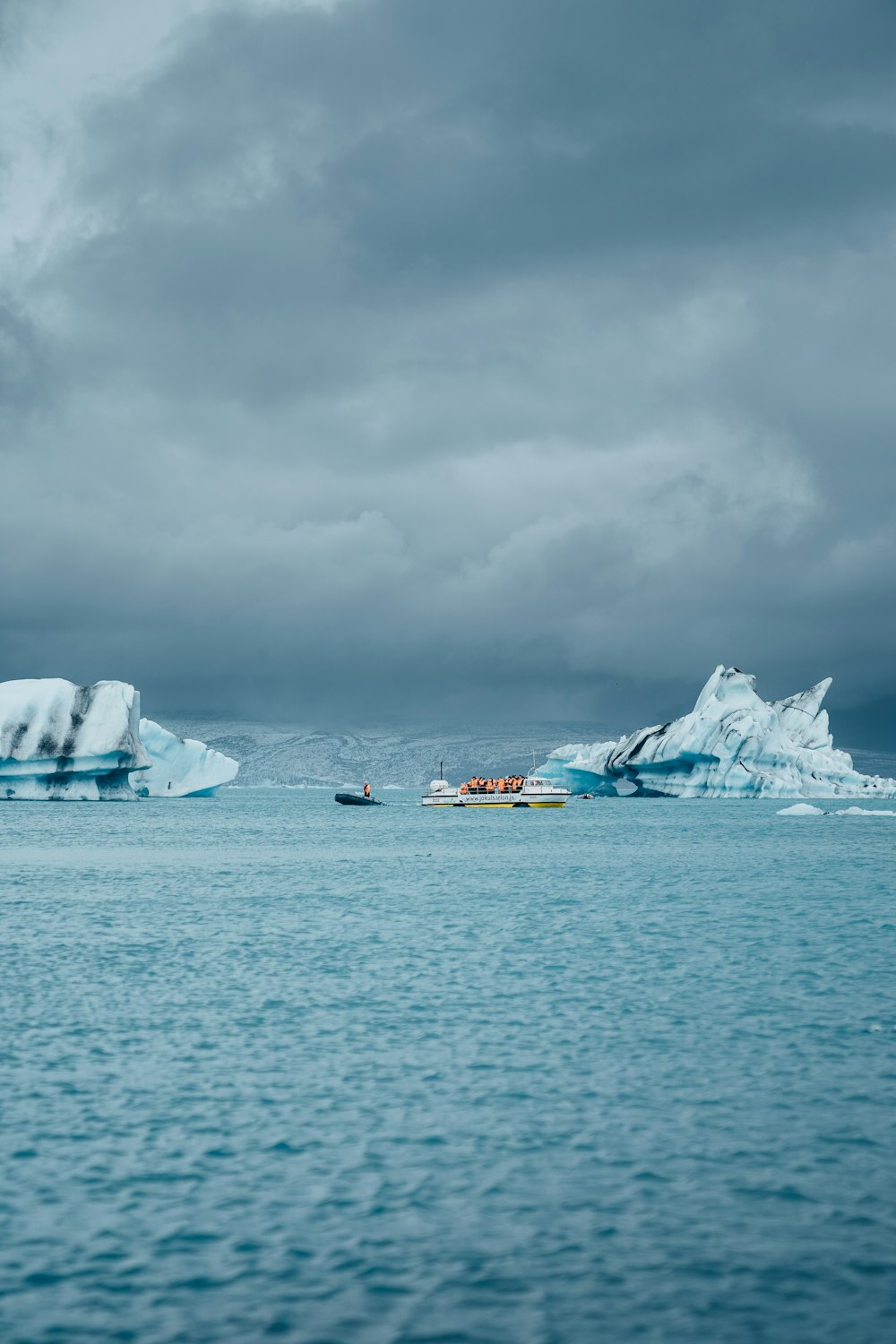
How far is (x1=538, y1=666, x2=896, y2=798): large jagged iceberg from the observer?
10606cm

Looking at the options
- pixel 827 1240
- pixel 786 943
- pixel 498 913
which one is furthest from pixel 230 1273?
pixel 498 913

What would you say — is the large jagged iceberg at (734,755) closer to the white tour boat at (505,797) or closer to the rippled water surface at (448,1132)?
the white tour boat at (505,797)

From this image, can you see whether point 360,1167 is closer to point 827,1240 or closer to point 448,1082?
point 448,1082

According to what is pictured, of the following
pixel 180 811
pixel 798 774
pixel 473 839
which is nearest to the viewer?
pixel 473 839

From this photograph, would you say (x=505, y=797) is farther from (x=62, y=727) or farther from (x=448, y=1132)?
(x=448, y=1132)

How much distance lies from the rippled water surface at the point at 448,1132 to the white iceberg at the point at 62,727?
5323cm

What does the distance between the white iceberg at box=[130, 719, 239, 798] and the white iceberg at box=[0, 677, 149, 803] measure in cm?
2533

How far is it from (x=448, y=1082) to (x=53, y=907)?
→ 21.9 meters

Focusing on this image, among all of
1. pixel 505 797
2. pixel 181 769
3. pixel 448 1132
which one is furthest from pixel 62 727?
pixel 448 1132

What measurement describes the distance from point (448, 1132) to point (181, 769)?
105 m

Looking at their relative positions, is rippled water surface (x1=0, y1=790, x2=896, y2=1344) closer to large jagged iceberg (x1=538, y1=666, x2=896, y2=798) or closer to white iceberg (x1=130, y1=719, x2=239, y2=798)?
large jagged iceberg (x1=538, y1=666, x2=896, y2=798)

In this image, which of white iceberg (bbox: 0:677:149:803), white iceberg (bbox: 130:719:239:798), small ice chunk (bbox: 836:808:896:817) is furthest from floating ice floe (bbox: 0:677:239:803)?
small ice chunk (bbox: 836:808:896:817)

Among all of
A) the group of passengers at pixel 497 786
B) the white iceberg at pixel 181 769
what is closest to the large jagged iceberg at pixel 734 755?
the group of passengers at pixel 497 786

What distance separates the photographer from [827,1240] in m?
8.82
